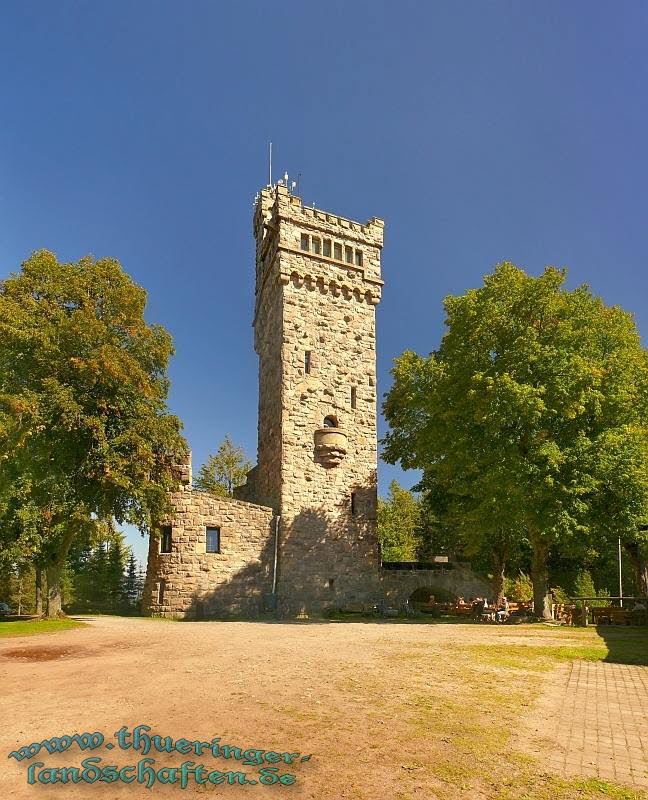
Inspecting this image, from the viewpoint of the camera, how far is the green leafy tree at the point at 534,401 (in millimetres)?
21625

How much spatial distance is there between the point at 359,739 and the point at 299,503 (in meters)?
21.3

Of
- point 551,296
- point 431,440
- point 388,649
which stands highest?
point 551,296

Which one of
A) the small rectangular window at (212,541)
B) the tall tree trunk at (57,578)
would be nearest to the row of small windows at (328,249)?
the small rectangular window at (212,541)

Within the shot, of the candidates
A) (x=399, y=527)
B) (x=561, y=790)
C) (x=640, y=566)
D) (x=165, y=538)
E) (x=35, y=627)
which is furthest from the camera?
(x=399, y=527)

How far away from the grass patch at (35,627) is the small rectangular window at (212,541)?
731cm

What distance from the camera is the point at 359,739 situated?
7027 millimetres

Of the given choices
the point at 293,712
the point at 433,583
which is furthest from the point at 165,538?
the point at 293,712

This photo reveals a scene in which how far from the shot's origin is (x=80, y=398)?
20938 mm

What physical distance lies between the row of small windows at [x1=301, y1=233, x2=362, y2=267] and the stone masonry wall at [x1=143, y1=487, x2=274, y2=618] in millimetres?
14082

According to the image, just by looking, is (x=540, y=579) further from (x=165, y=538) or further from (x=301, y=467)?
(x=165, y=538)

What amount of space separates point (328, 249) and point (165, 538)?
17.3 m

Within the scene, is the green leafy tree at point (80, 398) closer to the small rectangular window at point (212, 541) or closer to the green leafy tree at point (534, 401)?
the small rectangular window at point (212, 541)

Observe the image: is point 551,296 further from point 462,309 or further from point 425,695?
point 425,695

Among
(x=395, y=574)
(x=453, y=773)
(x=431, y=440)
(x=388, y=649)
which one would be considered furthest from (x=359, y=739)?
(x=395, y=574)
